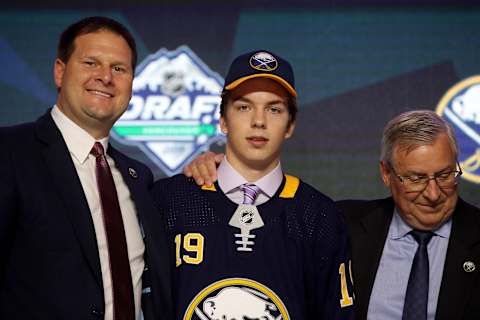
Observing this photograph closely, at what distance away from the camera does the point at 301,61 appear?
3.60 metres

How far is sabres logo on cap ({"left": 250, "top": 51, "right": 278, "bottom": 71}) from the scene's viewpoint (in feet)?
6.89

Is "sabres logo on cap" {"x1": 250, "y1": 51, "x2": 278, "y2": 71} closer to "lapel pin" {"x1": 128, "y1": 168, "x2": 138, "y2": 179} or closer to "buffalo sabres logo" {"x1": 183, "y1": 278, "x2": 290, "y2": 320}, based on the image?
"lapel pin" {"x1": 128, "y1": 168, "x2": 138, "y2": 179}

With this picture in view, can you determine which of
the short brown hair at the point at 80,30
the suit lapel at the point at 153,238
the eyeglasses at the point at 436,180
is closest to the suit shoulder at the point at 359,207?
the eyeglasses at the point at 436,180

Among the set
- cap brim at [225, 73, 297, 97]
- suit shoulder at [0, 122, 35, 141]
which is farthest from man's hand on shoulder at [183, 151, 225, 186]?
suit shoulder at [0, 122, 35, 141]

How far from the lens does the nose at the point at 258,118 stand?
2012 millimetres

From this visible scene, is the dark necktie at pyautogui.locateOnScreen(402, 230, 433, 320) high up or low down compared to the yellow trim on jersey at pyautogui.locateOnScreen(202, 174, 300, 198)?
down

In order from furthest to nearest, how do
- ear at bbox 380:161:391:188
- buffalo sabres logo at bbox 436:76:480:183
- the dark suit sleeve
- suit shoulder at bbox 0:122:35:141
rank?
buffalo sabres logo at bbox 436:76:480:183 → ear at bbox 380:161:391:188 → suit shoulder at bbox 0:122:35:141 → the dark suit sleeve

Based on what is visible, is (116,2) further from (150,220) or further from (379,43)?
(150,220)

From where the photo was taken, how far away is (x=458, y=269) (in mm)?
2156

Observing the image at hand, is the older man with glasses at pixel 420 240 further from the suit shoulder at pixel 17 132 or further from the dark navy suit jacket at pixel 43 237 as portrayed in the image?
the suit shoulder at pixel 17 132

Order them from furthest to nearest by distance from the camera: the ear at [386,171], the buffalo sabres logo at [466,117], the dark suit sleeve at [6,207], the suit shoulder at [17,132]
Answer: the buffalo sabres logo at [466,117], the ear at [386,171], the suit shoulder at [17,132], the dark suit sleeve at [6,207]

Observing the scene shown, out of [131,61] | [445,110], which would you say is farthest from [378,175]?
[131,61]

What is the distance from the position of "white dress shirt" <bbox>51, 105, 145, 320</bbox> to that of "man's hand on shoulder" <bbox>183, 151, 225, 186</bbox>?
0.22 m

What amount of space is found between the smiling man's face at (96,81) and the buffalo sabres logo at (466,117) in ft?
6.65
